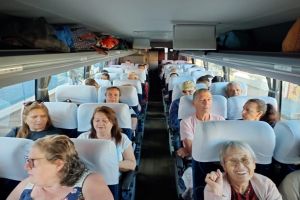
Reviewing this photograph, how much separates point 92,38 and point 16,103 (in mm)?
1390

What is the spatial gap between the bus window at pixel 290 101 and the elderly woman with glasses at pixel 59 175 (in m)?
3.07

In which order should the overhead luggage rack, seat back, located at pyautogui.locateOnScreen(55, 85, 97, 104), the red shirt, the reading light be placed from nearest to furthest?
the overhead luggage rack → the red shirt → seat back, located at pyautogui.locateOnScreen(55, 85, 97, 104) → the reading light

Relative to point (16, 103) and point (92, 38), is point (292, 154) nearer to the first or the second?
point (92, 38)

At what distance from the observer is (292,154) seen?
8.40ft

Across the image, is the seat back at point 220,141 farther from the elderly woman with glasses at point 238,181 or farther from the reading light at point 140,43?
the reading light at point 140,43

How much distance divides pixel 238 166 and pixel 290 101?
2629mm

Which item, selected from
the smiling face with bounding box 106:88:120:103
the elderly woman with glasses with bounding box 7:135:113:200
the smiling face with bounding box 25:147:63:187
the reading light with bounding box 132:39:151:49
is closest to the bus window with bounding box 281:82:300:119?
the smiling face with bounding box 106:88:120:103

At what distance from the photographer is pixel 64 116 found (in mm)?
3613

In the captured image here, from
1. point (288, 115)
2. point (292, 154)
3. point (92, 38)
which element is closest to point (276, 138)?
point (292, 154)

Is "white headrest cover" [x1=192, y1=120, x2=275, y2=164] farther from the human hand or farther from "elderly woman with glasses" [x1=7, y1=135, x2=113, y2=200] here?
"elderly woman with glasses" [x1=7, y1=135, x2=113, y2=200]

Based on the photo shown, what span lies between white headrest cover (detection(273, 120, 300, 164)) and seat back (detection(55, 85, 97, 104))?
3.01 m

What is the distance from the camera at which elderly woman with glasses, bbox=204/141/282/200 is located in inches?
87.0

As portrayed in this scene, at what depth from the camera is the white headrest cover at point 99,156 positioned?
2.33 meters

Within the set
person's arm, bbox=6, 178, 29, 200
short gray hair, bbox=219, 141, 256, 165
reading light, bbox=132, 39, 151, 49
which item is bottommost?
person's arm, bbox=6, 178, 29, 200
